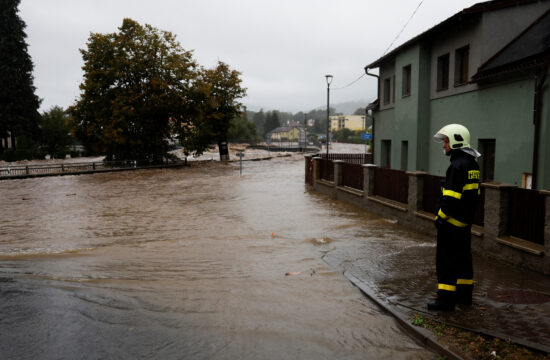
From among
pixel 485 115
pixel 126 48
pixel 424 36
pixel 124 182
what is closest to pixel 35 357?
pixel 485 115

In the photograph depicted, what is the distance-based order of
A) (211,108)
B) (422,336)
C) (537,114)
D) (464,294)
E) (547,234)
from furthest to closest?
(211,108), (537,114), (547,234), (464,294), (422,336)

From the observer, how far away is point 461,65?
15562 millimetres

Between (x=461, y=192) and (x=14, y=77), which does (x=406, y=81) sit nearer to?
(x=461, y=192)

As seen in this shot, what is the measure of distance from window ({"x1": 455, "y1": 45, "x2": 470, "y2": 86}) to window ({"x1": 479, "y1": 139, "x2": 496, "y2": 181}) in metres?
2.59

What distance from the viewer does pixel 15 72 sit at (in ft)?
163

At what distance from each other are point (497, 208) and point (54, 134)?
6200 centimetres

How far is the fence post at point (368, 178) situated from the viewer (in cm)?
1337

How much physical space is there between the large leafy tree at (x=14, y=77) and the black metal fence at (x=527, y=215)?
54365 mm

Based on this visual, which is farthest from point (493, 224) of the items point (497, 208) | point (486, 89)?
point (486, 89)

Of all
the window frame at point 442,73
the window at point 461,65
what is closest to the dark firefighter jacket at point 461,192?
the window at point 461,65

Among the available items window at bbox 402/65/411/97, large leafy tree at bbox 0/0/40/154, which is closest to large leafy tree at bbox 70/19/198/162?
large leafy tree at bbox 0/0/40/154

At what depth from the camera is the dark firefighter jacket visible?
15.3 feet

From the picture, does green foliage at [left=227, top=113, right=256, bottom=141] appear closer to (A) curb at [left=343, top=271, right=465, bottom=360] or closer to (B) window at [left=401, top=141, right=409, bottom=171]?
(B) window at [left=401, top=141, right=409, bottom=171]

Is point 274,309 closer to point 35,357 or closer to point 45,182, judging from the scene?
point 35,357
